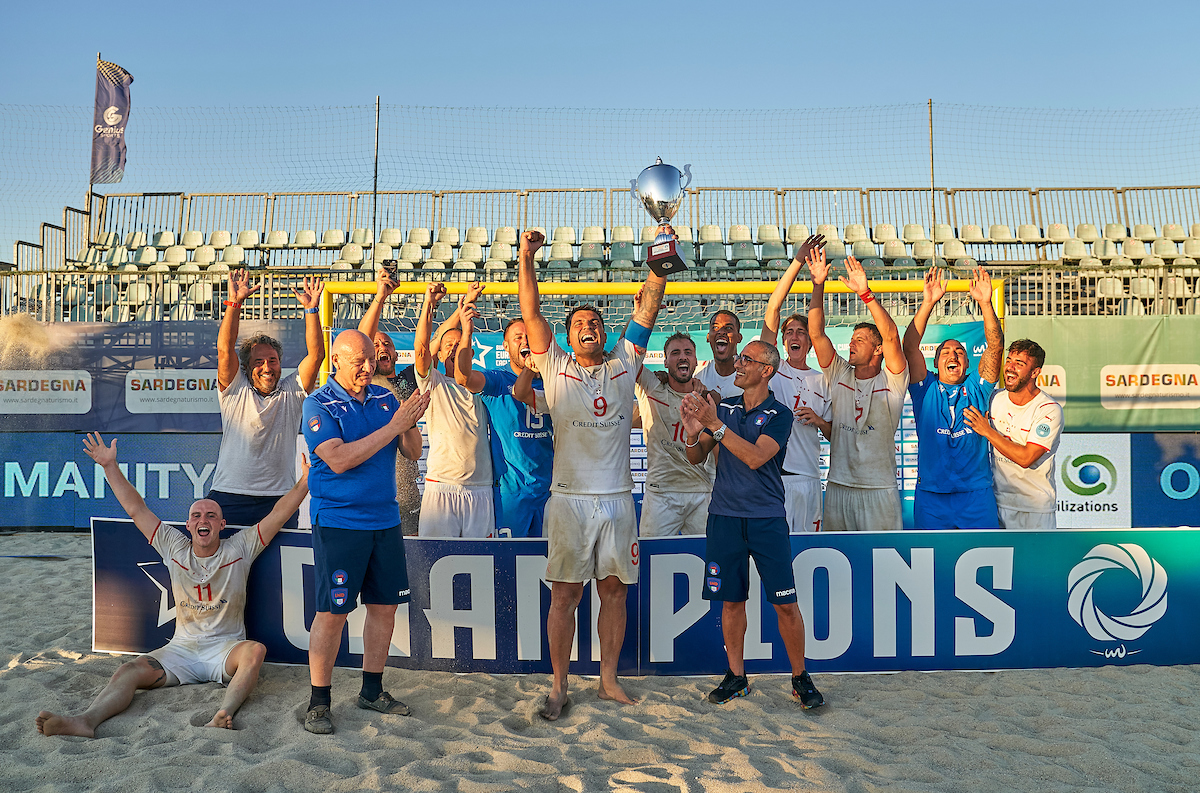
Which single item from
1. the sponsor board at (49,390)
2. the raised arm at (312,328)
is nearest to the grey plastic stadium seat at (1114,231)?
the raised arm at (312,328)

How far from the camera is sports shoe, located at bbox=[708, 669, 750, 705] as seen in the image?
403cm

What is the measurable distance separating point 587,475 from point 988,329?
297 cm

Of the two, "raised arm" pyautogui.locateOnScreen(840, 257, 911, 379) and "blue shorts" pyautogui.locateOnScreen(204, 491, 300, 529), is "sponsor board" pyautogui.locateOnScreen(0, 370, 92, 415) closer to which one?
"blue shorts" pyautogui.locateOnScreen(204, 491, 300, 529)

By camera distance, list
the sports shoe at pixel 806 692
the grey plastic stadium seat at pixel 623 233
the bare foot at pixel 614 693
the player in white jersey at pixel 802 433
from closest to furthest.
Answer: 1. the sports shoe at pixel 806 692
2. the bare foot at pixel 614 693
3. the player in white jersey at pixel 802 433
4. the grey plastic stadium seat at pixel 623 233

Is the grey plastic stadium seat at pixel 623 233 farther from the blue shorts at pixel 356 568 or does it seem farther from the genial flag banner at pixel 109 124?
the blue shorts at pixel 356 568

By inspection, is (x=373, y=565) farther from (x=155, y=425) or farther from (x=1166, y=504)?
(x=1166, y=504)

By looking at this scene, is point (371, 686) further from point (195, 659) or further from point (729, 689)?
point (729, 689)

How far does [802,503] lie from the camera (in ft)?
16.6

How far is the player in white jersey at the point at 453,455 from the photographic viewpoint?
4945mm

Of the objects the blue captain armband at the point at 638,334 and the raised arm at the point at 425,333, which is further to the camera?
the raised arm at the point at 425,333

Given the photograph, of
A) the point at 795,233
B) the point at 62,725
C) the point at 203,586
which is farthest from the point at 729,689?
the point at 795,233

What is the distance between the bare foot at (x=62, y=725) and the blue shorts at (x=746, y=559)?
288 centimetres

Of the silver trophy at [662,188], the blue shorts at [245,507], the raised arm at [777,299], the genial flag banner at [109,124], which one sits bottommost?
the blue shorts at [245,507]

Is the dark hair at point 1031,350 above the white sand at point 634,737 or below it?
above
